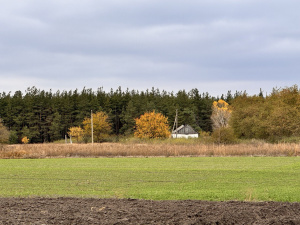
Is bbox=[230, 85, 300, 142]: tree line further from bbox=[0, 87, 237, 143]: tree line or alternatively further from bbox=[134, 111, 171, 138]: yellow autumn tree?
bbox=[0, 87, 237, 143]: tree line

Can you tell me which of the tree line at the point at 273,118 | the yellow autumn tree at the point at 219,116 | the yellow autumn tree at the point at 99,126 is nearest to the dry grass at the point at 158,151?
the tree line at the point at 273,118

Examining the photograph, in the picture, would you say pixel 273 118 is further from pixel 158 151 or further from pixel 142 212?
pixel 142 212

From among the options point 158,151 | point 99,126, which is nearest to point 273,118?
point 158,151

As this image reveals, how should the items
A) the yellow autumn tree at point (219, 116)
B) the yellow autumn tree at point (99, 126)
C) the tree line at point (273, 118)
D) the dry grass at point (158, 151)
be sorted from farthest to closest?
the yellow autumn tree at point (219, 116), the yellow autumn tree at point (99, 126), the tree line at point (273, 118), the dry grass at point (158, 151)

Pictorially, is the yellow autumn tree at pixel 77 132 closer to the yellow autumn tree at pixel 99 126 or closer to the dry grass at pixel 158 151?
the yellow autumn tree at pixel 99 126

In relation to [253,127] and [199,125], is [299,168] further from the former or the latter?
[199,125]

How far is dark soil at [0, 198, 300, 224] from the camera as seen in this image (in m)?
11.4

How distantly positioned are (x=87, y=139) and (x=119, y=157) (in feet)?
184

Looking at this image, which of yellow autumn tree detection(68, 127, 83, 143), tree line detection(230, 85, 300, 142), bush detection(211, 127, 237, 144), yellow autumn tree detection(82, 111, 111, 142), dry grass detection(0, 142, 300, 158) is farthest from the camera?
yellow autumn tree detection(68, 127, 83, 143)

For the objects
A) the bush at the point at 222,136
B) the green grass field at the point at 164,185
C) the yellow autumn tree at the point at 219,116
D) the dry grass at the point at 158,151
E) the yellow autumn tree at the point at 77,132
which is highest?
the yellow autumn tree at the point at 219,116

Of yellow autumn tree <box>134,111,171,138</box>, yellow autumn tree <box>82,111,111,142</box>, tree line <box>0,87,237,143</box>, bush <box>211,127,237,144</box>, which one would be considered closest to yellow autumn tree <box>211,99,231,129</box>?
tree line <box>0,87,237,143</box>

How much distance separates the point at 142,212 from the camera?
12.4m

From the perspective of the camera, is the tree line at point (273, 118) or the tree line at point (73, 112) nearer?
the tree line at point (273, 118)

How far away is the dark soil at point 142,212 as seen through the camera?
37.2 feet
